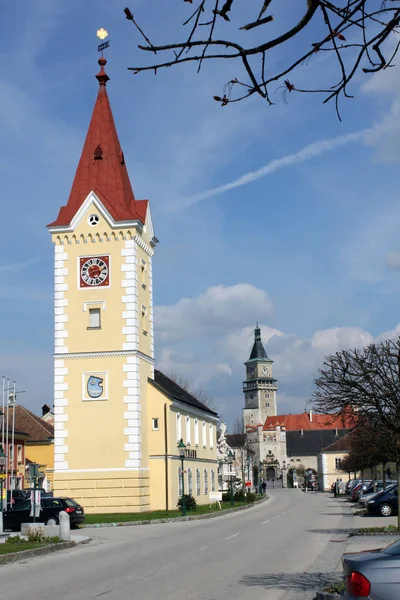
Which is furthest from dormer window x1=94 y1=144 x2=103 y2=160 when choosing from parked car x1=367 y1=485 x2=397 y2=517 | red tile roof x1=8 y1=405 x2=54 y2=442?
red tile roof x1=8 y1=405 x2=54 y2=442

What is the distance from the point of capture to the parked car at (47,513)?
34.1 meters

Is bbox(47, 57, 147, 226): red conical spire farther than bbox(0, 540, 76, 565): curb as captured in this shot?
Yes

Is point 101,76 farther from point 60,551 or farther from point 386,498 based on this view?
point 60,551

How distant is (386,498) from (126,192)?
22111mm

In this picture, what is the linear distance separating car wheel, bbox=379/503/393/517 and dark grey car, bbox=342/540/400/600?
33.1 m

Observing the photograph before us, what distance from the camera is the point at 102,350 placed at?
4509 cm

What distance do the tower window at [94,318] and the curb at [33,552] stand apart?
2036 cm

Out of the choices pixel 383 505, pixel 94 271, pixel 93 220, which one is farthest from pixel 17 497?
pixel 383 505

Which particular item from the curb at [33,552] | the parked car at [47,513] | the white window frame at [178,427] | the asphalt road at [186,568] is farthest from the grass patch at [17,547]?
the white window frame at [178,427]

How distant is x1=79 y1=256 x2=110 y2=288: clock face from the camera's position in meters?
45.7

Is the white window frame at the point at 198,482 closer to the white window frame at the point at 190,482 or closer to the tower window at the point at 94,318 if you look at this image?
the white window frame at the point at 190,482

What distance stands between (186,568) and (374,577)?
392 inches

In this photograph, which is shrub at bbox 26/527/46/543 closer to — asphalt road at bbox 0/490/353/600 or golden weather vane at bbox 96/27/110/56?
asphalt road at bbox 0/490/353/600

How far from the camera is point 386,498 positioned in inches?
1608
